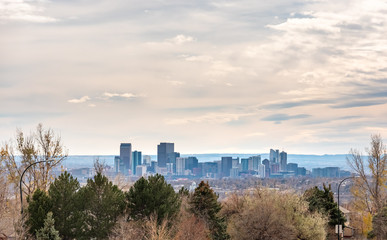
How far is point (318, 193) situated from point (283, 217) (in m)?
19.6

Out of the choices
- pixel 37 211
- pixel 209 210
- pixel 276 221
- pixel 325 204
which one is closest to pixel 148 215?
pixel 37 211

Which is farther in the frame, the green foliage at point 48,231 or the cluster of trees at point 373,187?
the cluster of trees at point 373,187

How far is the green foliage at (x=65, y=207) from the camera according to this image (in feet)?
146

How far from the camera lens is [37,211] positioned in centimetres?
4416

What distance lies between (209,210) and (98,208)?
1969 centimetres

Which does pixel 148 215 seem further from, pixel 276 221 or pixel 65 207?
pixel 276 221

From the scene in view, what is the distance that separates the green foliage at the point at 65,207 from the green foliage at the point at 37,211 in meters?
0.64

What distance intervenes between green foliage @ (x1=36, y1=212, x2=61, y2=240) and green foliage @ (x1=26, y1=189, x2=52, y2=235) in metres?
1.15

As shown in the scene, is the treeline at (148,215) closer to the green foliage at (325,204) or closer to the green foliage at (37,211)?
the green foliage at (37,211)

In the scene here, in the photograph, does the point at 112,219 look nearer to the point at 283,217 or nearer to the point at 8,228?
the point at 8,228

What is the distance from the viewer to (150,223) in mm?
46844

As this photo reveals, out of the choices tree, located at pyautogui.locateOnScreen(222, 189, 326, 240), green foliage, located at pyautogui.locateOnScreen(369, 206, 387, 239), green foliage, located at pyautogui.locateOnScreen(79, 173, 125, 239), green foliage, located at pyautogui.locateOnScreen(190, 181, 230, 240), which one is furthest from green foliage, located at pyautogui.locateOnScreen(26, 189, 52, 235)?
green foliage, located at pyautogui.locateOnScreen(369, 206, 387, 239)

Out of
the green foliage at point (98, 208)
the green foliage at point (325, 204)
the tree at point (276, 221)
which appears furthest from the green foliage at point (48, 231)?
the green foliage at point (325, 204)

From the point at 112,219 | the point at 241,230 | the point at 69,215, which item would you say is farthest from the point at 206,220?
the point at 69,215
